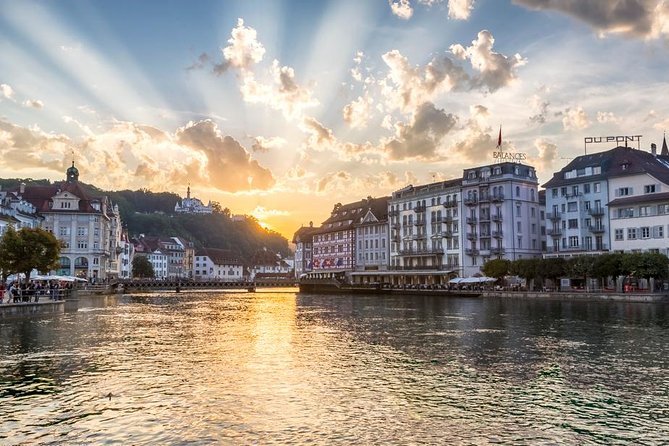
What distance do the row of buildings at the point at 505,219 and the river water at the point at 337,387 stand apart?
205 ft

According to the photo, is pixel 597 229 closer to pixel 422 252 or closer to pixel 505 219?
pixel 505 219

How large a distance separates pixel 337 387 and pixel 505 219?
104 meters

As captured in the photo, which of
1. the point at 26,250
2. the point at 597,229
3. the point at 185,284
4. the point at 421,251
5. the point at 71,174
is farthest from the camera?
the point at 185,284

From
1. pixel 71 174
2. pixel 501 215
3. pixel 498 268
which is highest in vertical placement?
pixel 71 174

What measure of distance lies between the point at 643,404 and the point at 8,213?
112 m

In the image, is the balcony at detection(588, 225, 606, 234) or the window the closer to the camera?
the window

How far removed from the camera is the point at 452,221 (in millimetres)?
134375

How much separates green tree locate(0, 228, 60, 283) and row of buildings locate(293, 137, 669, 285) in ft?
268

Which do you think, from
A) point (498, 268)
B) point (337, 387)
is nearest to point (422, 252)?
point (498, 268)

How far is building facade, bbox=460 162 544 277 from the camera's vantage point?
124m

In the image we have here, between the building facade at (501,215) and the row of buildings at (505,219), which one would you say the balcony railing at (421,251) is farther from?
the building facade at (501,215)

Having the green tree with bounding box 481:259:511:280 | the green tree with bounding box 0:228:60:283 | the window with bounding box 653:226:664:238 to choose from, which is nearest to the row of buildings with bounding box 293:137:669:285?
the window with bounding box 653:226:664:238

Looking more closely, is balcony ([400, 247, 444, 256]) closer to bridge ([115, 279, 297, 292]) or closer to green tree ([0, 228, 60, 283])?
bridge ([115, 279, 297, 292])

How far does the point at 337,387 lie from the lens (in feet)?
82.0
